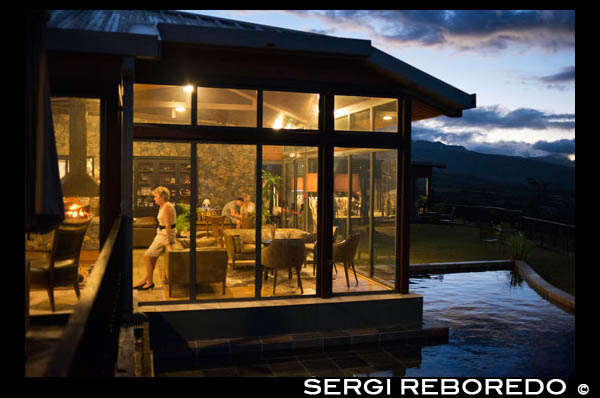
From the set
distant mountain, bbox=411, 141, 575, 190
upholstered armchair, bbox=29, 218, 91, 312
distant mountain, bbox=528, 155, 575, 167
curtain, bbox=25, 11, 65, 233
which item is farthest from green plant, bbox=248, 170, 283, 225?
distant mountain, bbox=528, 155, 575, 167

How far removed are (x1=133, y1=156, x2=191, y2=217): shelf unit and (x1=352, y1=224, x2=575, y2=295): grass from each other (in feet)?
9.71

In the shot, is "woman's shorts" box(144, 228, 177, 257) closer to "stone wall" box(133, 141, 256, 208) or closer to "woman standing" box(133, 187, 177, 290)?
"woman standing" box(133, 187, 177, 290)

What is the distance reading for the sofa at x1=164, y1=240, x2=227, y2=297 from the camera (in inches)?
281

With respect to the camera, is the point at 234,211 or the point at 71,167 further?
the point at 71,167

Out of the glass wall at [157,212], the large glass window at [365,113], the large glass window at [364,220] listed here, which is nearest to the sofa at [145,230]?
the glass wall at [157,212]

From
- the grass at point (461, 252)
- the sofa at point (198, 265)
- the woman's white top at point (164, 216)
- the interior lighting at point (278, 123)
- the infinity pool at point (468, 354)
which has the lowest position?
the infinity pool at point (468, 354)

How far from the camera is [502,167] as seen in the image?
3846 inches

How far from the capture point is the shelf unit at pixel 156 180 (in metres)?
6.70

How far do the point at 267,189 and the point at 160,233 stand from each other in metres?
1.55

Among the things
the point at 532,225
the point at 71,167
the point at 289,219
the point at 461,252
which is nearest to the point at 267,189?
the point at 289,219

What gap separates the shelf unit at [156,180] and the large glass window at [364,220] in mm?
2118

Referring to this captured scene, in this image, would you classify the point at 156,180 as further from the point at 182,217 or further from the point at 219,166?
the point at 219,166

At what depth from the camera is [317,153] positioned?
24.8 ft

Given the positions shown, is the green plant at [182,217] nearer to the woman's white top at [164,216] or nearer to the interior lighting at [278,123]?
the woman's white top at [164,216]
